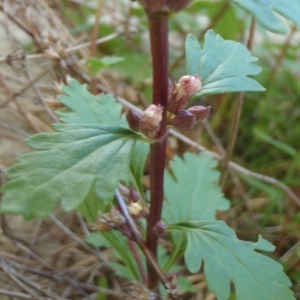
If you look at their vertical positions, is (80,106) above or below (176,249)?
above

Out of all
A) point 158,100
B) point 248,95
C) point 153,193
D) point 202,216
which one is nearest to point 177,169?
point 202,216

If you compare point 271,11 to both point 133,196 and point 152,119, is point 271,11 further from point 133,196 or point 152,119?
point 133,196

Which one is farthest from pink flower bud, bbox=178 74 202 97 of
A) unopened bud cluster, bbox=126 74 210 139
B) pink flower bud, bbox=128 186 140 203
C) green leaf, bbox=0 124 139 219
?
pink flower bud, bbox=128 186 140 203

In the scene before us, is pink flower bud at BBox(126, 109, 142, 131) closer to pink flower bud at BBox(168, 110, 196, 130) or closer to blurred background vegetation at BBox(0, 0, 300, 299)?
pink flower bud at BBox(168, 110, 196, 130)

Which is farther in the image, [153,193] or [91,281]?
[91,281]

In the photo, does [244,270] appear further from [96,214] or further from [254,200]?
[254,200]

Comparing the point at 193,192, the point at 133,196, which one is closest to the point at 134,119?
the point at 133,196

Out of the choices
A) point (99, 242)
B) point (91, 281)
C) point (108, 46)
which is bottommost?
point (91, 281)

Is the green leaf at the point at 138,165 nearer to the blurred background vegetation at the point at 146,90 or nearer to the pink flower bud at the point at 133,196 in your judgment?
the pink flower bud at the point at 133,196
